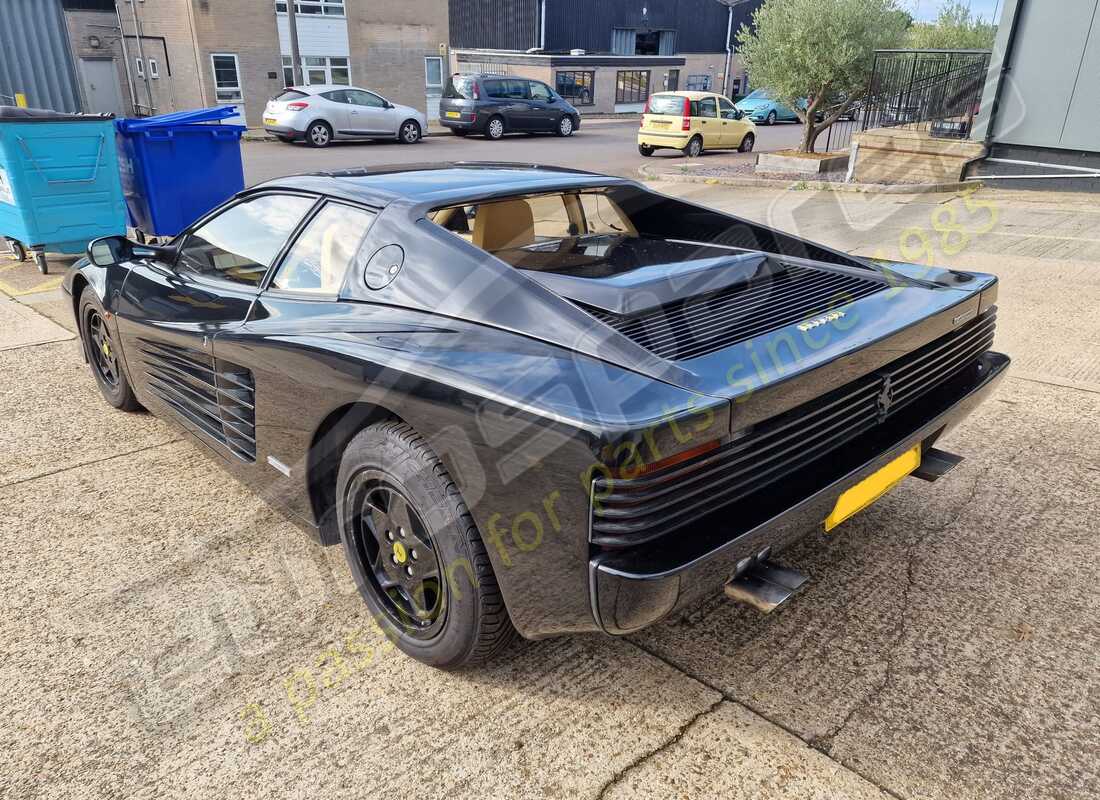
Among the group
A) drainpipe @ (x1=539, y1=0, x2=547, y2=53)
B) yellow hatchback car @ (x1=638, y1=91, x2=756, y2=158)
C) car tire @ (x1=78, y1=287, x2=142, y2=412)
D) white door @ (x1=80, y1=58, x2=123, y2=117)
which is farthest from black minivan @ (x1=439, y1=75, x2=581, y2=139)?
car tire @ (x1=78, y1=287, x2=142, y2=412)

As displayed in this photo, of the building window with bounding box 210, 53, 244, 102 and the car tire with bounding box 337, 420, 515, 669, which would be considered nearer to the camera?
the car tire with bounding box 337, 420, 515, 669

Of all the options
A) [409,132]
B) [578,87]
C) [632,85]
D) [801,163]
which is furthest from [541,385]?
[632,85]

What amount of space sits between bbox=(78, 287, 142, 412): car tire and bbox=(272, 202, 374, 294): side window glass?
160 centimetres

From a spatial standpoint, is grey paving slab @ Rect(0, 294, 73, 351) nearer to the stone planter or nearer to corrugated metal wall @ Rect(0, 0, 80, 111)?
corrugated metal wall @ Rect(0, 0, 80, 111)

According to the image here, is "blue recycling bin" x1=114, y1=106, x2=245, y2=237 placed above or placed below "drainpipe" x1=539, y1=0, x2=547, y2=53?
below

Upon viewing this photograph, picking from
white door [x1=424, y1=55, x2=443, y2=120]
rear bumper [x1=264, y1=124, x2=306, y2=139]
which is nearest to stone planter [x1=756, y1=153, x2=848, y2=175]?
rear bumper [x1=264, y1=124, x2=306, y2=139]

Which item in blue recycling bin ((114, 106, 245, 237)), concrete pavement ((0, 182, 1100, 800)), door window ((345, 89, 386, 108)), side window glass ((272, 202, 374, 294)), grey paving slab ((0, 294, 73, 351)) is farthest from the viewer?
door window ((345, 89, 386, 108))

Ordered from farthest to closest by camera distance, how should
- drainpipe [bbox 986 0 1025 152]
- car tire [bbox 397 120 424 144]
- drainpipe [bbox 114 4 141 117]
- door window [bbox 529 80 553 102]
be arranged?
1. drainpipe [bbox 114 4 141 117]
2. door window [bbox 529 80 553 102]
3. car tire [bbox 397 120 424 144]
4. drainpipe [bbox 986 0 1025 152]

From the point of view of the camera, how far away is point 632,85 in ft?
131

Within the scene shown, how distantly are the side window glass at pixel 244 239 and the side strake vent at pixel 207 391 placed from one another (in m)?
0.34

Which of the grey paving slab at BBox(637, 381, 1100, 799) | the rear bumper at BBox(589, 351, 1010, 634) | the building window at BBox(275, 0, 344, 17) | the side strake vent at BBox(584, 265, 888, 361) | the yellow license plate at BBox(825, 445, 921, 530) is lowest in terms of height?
the grey paving slab at BBox(637, 381, 1100, 799)

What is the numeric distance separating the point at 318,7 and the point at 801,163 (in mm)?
19624

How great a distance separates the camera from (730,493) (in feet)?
6.40

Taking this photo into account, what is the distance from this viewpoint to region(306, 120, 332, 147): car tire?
63.3ft
